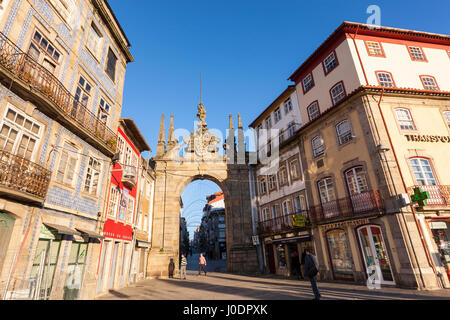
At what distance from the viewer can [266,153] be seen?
24578 mm

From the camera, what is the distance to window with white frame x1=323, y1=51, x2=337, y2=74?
17.4 m

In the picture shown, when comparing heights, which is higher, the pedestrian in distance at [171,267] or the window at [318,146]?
the window at [318,146]

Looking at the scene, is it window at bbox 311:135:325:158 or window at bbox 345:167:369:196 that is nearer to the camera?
window at bbox 345:167:369:196

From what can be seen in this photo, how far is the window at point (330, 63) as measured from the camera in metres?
17.4

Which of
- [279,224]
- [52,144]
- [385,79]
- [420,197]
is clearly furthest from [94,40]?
[279,224]

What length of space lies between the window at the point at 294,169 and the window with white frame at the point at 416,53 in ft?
35.9

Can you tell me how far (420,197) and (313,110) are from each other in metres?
9.85

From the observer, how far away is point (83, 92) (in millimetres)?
10984

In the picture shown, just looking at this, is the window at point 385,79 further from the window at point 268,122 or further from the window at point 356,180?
the window at point 268,122

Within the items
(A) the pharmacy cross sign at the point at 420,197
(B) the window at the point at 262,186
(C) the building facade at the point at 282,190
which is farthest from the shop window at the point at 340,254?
(B) the window at the point at 262,186

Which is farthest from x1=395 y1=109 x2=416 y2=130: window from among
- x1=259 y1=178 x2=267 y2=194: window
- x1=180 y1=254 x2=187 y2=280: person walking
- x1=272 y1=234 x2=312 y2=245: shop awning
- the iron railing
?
x1=180 y1=254 x2=187 y2=280: person walking

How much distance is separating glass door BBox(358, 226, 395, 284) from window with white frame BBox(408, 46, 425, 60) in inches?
503

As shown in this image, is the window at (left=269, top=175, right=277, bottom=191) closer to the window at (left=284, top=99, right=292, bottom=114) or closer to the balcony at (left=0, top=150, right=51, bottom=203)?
the window at (left=284, top=99, right=292, bottom=114)

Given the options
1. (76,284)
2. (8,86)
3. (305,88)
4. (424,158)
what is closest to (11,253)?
(76,284)
